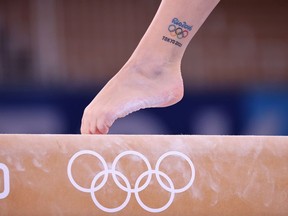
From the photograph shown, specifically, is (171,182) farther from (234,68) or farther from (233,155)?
(234,68)

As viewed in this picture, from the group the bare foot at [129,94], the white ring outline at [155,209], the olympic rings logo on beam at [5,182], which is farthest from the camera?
the bare foot at [129,94]

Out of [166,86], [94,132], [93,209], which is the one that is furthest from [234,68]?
[93,209]

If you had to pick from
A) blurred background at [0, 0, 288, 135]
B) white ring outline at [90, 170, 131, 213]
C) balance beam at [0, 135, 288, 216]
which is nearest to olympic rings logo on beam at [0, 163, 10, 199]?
balance beam at [0, 135, 288, 216]

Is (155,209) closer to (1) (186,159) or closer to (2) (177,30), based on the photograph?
(1) (186,159)

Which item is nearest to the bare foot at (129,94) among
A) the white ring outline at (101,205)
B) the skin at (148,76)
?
the skin at (148,76)

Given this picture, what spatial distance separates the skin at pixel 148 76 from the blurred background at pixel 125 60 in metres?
0.09

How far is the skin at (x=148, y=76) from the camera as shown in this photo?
2480 millimetres

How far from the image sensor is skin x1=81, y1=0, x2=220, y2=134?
248 cm

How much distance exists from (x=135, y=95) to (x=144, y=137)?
232 mm

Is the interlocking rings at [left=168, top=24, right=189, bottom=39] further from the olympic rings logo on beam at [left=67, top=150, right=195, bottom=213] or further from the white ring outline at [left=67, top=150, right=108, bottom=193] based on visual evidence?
the white ring outline at [left=67, top=150, right=108, bottom=193]

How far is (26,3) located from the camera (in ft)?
8.54

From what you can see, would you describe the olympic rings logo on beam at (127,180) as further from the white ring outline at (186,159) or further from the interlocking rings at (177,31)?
the interlocking rings at (177,31)

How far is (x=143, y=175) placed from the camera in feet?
7.88

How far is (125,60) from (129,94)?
0.24 meters
